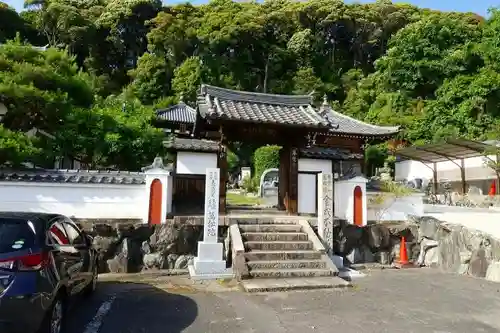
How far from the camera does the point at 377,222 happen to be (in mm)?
10422

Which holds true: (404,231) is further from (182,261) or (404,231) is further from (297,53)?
(297,53)

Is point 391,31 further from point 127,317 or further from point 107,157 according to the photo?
point 127,317

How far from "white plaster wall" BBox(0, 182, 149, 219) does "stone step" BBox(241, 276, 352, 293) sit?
359 centimetres

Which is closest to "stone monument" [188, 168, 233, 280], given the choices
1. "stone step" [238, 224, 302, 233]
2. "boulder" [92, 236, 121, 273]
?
"stone step" [238, 224, 302, 233]

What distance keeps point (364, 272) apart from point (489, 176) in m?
20.0

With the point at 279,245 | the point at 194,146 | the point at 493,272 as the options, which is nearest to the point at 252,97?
the point at 194,146

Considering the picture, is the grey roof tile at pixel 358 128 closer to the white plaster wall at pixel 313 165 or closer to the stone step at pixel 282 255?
the white plaster wall at pixel 313 165

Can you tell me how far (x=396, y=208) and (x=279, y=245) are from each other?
444cm

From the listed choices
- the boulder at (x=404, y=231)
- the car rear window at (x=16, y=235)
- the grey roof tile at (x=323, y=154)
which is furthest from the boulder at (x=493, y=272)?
the car rear window at (x=16, y=235)

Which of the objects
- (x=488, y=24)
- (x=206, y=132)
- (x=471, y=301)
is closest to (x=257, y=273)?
(x=471, y=301)

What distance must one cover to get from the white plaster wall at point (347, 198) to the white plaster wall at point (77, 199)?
544cm

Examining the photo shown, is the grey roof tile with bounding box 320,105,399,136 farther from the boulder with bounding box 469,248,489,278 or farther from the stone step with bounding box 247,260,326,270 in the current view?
the stone step with bounding box 247,260,326,270

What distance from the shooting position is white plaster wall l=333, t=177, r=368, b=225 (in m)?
10.1

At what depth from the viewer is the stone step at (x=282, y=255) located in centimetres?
809
